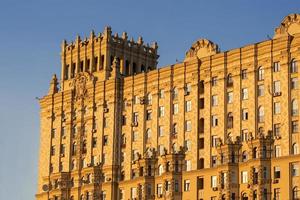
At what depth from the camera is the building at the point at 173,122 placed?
111m

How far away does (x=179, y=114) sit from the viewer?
122m

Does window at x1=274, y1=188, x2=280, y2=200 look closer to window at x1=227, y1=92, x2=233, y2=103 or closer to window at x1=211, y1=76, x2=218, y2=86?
window at x1=227, y1=92, x2=233, y2=103

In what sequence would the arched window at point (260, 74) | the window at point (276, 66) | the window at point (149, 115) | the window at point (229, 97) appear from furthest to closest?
the window at point (149, 115), the window at point (229, 97), the arched window at point (260, 74), the window at point (276, 66)

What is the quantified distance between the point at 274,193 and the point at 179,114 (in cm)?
1903

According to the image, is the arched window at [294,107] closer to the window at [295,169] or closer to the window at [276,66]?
the window at [276,66]

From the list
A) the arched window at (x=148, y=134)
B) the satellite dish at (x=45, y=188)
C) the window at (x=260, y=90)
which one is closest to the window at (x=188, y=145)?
the arched window at (x=148, y=134)

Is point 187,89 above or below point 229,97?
above

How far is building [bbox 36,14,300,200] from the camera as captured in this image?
111062 millimetres

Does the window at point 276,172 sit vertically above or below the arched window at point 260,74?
below

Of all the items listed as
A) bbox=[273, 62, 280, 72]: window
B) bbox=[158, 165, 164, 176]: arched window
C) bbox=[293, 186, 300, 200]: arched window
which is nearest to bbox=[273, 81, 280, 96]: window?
bbox=[273, 62, 280, 72]: window

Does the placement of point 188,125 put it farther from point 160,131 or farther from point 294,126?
point 294,126

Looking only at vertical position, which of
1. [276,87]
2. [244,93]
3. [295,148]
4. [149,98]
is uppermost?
[149,98]

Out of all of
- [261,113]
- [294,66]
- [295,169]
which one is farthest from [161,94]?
[295,169]

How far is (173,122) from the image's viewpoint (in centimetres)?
12250
